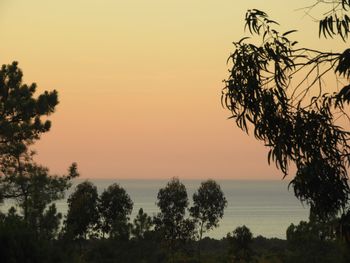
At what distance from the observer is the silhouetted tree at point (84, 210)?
6906 cm

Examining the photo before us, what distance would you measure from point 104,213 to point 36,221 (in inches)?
1436

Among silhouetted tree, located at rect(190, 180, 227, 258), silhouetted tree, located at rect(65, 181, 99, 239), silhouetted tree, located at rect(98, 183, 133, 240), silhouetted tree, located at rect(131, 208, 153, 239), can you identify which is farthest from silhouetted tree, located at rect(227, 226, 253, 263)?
silhouetted tree, located at rect(65, 181, 99, 239)

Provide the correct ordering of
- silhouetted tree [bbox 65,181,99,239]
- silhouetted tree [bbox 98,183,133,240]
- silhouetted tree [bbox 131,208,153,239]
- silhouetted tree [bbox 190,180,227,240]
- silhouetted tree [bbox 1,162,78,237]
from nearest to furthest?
silhouetted tree [bbox 1,162,78,237]
silhouetted tree [bbox 131,208,153,239]
silhouetted tree [bbox 65,181,99,239]
silhouetted tree [bbox 98,183,133,240]
silhouetted tree [bbox 190,180,227,240]

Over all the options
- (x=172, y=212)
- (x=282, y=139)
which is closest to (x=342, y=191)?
(x=282, y=139)

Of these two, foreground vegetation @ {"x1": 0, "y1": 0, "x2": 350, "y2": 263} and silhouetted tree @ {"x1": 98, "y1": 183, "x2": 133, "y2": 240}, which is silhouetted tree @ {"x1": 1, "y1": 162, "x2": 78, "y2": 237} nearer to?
foreground vegetation @ {"x1": 0, "y1": 0, "x2": 350, "y2": 263}

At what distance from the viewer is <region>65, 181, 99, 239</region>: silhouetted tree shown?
69.1 m

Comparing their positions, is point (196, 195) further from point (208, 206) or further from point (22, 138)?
point (22, 138)

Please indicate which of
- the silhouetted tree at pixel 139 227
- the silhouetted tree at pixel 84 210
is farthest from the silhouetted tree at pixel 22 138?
the silhouetted tree at pixel 84 210

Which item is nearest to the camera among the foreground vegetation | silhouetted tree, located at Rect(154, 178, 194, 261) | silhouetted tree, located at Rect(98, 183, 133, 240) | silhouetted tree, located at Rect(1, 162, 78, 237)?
the foreground vegetation

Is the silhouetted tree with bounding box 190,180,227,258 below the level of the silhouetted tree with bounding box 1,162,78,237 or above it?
above

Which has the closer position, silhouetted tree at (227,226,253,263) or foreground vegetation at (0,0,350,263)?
foreground vegetation at (0,0,350,263)

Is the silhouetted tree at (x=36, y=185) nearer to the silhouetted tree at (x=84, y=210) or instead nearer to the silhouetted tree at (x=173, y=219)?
the silhouetted tree at (x=84, y=210)

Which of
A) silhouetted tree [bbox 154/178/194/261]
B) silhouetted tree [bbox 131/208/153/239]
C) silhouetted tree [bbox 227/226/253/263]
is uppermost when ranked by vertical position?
silhouetted tree [bbox 154/178/194/261]

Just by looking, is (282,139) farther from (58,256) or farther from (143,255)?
(143,255)
